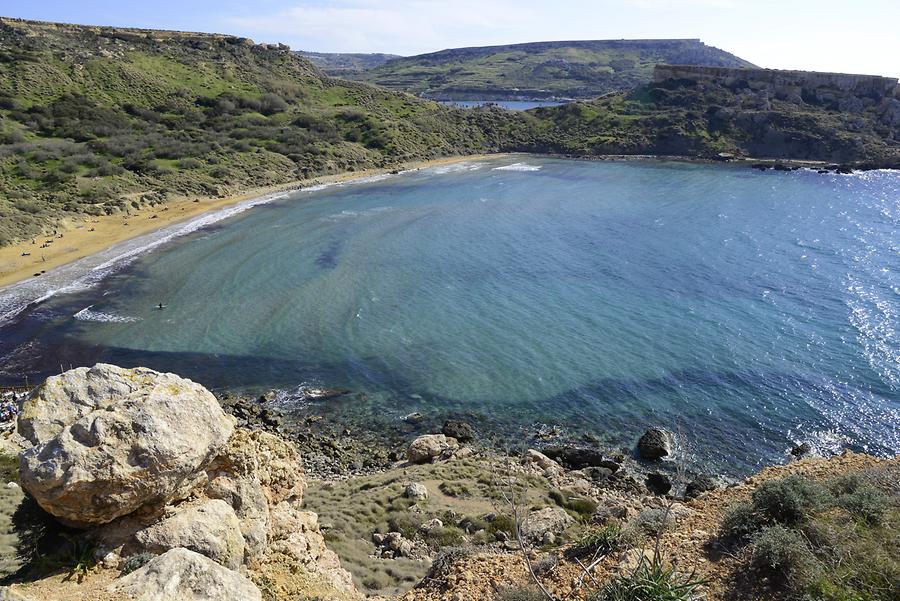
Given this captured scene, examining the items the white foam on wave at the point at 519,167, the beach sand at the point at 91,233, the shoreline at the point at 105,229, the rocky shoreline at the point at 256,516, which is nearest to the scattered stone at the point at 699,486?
the rocky shoreline at the point at 256,516

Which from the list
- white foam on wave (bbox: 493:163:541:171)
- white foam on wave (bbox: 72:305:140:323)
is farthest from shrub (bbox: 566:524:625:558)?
white foam on wave (bbox: 493:163:541:171)

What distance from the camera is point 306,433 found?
27.2 metres

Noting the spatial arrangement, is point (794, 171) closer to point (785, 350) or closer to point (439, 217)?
point (439, 217)

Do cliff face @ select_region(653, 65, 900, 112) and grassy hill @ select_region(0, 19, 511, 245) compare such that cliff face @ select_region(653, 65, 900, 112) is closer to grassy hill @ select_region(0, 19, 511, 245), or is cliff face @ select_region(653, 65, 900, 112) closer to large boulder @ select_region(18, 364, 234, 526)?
grassy hill @ select_region(0, 19, 511, 245)

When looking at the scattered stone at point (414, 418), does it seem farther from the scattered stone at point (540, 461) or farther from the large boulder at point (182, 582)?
the large boulder at point (182, 582)

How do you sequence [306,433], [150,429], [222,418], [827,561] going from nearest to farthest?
1. [150,429]
2. [827,561]
3. [222,418]
4. [306,433]

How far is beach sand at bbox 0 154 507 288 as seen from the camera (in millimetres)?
47625

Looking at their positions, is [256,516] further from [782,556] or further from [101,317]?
[101,317]

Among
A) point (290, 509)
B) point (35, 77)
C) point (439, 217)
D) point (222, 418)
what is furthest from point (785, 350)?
point (35, 77)

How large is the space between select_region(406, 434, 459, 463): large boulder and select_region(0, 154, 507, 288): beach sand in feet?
131

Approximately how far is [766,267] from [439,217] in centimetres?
3590

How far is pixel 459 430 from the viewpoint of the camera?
1053 inches

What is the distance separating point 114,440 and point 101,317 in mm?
34379

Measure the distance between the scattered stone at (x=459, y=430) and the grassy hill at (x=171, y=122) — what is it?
4882 cm
